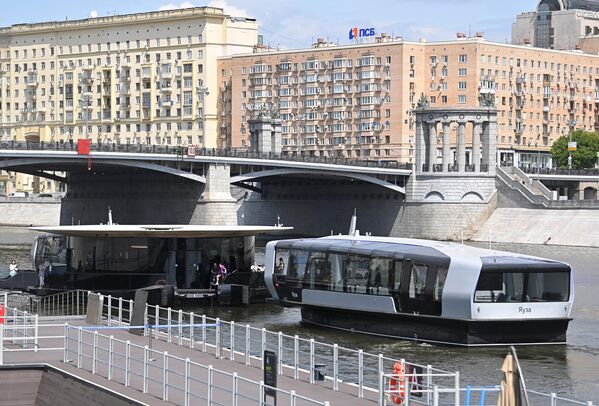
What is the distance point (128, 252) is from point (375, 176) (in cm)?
7633

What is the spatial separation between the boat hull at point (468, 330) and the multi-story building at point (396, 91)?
118662 millimetres

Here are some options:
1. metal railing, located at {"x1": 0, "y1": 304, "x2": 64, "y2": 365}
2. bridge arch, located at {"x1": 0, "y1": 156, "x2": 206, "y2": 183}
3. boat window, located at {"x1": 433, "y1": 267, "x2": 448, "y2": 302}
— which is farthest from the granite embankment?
metal railing, located at {"x1": 0, "y1": 304, "x2": 64, "y2": 365}

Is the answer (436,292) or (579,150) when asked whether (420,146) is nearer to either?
(579,150)

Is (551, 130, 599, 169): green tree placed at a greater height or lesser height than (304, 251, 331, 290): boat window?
greater

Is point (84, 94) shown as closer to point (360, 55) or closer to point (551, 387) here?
point (360, 55)

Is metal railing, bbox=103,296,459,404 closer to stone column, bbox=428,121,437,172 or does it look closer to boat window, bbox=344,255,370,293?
boat window, bbox=344,255,370,293

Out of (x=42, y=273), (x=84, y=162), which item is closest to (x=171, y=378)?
(x=42, y=273)

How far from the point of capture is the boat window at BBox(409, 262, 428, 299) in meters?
45.9

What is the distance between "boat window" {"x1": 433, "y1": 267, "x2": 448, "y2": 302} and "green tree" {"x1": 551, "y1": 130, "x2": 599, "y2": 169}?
12930 centimetres

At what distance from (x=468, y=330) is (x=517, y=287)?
1983 mm

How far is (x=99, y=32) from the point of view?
195 m

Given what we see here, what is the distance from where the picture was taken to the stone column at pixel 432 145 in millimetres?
131750

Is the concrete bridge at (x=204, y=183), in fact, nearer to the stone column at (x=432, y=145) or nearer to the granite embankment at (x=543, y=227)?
the stone column at (x=432, y=145)

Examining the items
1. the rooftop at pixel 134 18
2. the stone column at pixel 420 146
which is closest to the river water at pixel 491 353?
the stone column at pixel 420 146
